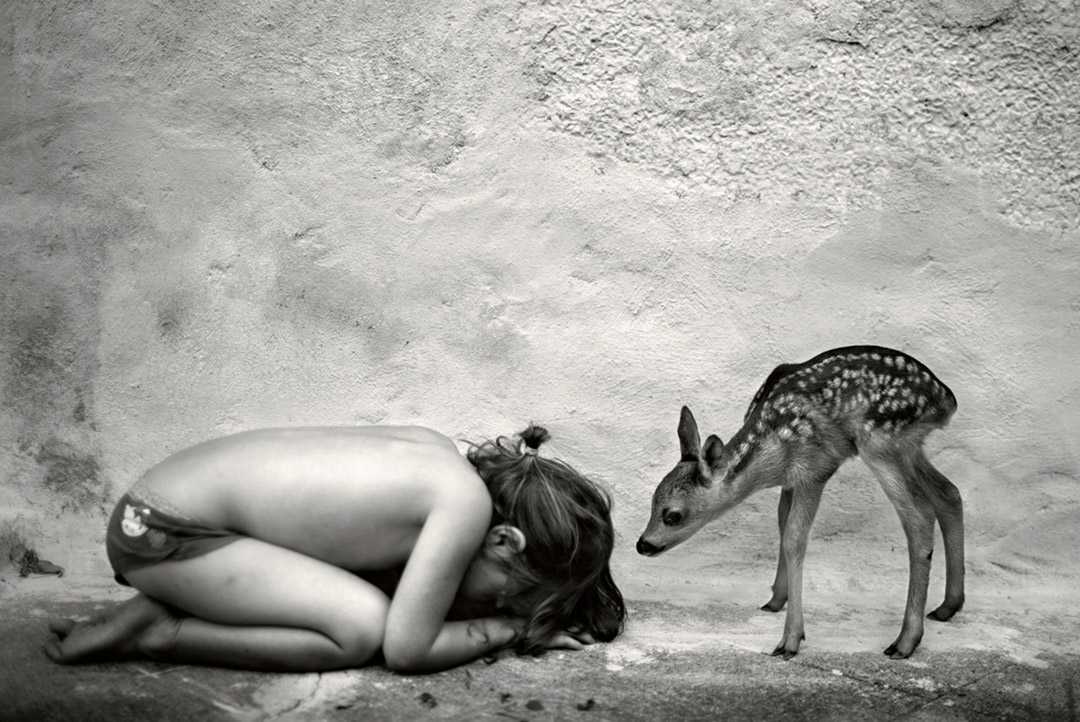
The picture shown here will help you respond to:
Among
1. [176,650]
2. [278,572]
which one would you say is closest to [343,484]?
[278,572]

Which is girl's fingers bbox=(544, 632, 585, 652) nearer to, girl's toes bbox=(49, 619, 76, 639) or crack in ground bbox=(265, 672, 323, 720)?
crack in ground bbox=(265, 672, 323, 720)

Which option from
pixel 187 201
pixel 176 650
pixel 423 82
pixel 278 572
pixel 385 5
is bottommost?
pixel 176 650

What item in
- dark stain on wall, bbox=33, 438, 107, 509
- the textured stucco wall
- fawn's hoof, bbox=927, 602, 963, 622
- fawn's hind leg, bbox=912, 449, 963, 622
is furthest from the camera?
dark stain on wall, bbox=33, 438, 107, 509

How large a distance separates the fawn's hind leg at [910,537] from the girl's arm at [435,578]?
124 cm

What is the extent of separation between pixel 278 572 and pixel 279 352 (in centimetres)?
152

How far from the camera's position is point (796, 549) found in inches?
142

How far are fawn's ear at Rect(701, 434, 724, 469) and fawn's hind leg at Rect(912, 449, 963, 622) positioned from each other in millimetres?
607

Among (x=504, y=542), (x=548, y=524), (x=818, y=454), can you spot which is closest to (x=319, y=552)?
(x=504, y=542)

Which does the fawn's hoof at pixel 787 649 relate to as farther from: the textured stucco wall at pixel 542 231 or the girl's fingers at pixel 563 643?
the textured stucco wall at pixel 542 231

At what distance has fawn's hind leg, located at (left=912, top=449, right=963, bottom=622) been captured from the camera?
3793mm

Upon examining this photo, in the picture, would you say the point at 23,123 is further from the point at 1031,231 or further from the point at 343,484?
the point at 1031,231

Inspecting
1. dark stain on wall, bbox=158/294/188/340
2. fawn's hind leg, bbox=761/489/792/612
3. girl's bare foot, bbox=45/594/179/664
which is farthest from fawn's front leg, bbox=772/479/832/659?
dark stain on wall, bbox=158/294/188/340

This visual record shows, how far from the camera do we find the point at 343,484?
10.5 ft

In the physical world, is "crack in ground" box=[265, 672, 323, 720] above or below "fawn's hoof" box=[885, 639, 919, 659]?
below
